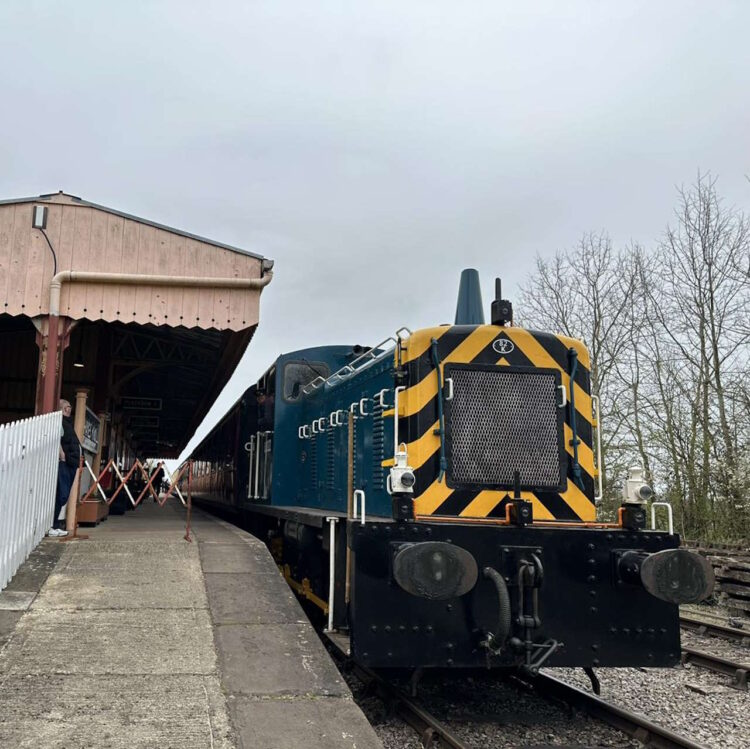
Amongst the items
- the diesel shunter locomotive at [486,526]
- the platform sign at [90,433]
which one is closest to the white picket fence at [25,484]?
the platform sign at [90,433]

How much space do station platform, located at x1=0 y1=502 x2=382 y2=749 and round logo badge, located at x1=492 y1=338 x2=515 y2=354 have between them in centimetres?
259

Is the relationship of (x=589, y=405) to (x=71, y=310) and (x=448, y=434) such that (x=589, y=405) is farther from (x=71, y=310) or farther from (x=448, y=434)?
(x=71, y=310)

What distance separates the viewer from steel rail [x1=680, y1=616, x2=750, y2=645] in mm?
8461

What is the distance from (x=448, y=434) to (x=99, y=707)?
2.99 m

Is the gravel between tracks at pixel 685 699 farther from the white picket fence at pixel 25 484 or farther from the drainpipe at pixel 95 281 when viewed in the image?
the drainpipe at pixel 95 281

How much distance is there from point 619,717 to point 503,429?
2.23 meters

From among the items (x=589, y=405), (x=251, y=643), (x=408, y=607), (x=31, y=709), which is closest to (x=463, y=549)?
(x=408, y=607)

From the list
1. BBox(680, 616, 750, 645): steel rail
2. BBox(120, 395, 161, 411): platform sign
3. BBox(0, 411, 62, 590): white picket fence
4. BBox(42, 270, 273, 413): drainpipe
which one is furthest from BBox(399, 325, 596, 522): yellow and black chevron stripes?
BBox(120, 395, 161, 411): platform sign

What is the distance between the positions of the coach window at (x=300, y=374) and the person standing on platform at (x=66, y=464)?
261cm

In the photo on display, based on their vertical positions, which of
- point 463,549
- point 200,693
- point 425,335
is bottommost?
point 200,693

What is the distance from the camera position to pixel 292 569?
27.9ft

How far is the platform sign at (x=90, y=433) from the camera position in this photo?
9008 millimetres

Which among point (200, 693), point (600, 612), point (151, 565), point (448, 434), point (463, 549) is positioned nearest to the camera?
point (200, 693)

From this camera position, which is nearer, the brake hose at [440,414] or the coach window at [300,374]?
the brake hose at [440,414]
